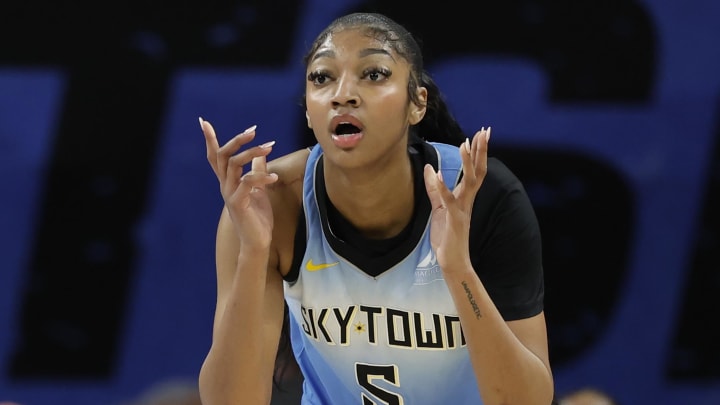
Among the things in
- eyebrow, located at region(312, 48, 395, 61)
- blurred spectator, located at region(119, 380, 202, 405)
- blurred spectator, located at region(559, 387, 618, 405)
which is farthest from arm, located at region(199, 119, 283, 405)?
blurred spectator, located at region(559, 387, 618, 405)

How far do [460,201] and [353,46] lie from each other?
18.3 inches

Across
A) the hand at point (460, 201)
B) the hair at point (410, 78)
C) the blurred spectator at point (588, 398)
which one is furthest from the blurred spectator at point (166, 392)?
the hand at point (460, 201)

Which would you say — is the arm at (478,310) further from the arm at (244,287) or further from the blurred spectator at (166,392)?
the blurred spectator at (166,392)

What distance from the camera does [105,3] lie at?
441cm

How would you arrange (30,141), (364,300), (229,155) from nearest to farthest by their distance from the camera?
(229,155)
(364,300)
(30,141)

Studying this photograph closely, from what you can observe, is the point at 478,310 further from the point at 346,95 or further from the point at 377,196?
the point at 346,95

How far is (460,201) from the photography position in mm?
2236

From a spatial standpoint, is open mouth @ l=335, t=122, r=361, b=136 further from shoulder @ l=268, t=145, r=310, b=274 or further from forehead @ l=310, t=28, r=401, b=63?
shoulder @ l=268, t=145, r=310, b=274

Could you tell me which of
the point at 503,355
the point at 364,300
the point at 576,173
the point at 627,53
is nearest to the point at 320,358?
the point at 364,300

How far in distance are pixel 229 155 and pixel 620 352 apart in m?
2.58

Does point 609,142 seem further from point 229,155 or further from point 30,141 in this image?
point 229,155

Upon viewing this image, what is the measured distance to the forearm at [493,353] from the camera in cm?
229

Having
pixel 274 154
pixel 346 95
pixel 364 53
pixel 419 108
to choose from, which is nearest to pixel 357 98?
pixel 346 95

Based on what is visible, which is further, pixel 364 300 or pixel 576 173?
pixel 576 173
